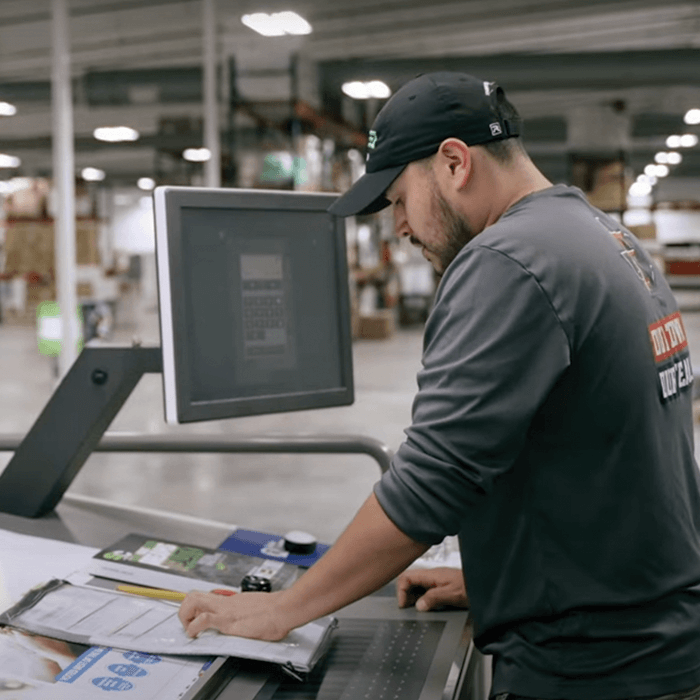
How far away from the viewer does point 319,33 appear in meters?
12.5

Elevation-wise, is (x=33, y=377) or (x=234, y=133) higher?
(x=234, y=133)

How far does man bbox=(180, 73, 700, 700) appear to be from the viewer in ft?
3.72

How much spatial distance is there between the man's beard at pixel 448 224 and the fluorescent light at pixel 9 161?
943 inches

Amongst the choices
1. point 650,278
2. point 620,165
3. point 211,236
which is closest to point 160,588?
point 211,236

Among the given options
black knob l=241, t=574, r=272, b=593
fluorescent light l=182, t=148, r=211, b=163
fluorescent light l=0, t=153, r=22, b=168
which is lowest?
black knob l=241, t=574, r=272, b=593

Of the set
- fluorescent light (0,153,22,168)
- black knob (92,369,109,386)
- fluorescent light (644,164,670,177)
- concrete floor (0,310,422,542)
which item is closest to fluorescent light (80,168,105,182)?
fluorescent light (0,153,22,168)

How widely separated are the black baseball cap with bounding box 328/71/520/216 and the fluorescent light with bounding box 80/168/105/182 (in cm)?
2602

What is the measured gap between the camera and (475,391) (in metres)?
1.13

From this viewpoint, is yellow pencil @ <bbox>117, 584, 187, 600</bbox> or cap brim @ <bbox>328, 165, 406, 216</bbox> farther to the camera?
yellow pencil @ <bbox>117, 584, 187, 600</bbox>

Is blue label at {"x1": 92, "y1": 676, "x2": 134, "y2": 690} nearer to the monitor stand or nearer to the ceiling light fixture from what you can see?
the monitor stand

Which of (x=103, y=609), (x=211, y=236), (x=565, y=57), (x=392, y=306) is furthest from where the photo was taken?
(x=392, y=306)

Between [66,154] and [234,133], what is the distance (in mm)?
4081

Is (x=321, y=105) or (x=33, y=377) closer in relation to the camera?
(x=33, y=377)

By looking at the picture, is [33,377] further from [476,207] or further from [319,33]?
[476,207]
